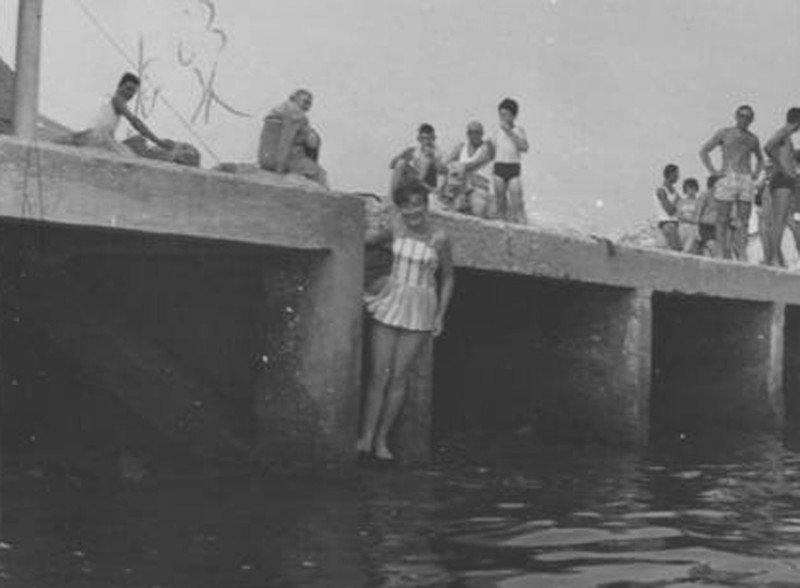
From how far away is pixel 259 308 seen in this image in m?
8.79

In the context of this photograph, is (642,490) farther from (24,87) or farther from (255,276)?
(24,87)

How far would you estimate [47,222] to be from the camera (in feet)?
22.7

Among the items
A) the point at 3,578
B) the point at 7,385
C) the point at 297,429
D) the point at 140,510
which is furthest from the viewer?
the point at 7,385

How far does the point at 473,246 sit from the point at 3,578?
516 centimetres

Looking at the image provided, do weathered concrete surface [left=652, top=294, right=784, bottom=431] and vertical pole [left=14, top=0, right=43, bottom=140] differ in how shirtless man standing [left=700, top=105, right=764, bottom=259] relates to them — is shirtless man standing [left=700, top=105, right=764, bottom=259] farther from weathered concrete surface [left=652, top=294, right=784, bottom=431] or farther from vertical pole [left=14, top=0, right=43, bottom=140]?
vertical pole [left=14, top=0, right=43, bottom=140]

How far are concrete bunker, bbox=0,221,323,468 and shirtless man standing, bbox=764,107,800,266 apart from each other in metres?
6.27

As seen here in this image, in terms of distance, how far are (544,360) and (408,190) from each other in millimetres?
3719

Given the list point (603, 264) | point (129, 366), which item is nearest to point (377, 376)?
point (129, 366)

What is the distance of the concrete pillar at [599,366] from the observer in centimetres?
1166

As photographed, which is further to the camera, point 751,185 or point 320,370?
point 751,185

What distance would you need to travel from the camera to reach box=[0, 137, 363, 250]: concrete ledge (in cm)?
684

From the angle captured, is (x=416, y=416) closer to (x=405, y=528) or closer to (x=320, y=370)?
(x=320, y=370)

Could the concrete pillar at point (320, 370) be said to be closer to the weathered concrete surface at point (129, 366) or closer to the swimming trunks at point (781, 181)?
the weathered concrete surface at point (129, 366)

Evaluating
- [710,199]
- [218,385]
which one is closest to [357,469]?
[218,385]
